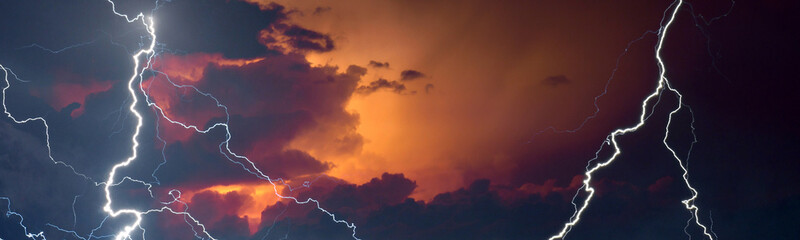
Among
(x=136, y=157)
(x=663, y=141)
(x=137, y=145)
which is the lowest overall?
(x=663, y=141)

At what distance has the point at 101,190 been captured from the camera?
6402 mm

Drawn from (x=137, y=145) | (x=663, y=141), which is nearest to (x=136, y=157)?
(x=137, y=145)

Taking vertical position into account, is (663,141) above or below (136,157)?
below

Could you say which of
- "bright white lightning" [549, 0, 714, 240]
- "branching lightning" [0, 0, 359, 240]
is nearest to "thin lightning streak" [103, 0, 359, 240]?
"branching lightning" [0, 0, 359, 240]

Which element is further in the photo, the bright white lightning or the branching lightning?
the branching lightning

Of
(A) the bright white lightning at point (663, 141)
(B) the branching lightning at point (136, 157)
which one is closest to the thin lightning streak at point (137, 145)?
(B) the branching lightning at point (136, 157)

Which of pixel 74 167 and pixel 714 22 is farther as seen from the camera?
pixel 74 167

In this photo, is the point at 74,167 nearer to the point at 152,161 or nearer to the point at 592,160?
the point at 152,161

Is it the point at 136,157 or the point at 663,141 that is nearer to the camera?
the point at 663,141

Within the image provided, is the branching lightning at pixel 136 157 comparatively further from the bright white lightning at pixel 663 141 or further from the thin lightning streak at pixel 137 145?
the bright white lightning at pixel 663 141

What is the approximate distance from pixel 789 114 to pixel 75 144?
8084 millimetres

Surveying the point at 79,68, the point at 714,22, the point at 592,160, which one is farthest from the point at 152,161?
the point at 714,22

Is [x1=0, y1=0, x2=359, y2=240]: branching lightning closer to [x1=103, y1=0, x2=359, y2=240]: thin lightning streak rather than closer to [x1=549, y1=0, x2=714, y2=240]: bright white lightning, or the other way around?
[x1=103, y1=0, x2=359, y2=240]: thin lightning streak

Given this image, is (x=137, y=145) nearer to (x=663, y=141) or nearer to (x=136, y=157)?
(x=136, y=157)
